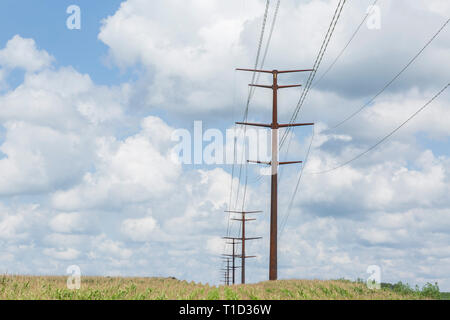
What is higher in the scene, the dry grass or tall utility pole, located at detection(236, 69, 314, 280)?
tall utility pole, located at detection(236, 69, 314, 280)

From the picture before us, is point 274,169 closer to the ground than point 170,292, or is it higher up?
higher up

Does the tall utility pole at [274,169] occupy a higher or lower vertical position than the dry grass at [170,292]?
higher

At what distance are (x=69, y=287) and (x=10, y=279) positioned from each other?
496 centimetres

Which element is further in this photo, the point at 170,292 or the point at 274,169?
the point at 274,169

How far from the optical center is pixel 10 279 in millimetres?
25766

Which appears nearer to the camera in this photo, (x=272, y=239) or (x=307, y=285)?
(x=307, y=285)

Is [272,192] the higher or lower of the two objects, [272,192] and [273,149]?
the lower

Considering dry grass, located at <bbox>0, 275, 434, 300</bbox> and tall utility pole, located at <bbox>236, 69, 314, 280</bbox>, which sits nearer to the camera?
dry grass, located at <bbox>0, 275, 434, 300</bbox>

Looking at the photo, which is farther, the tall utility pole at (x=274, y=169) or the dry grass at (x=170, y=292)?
the tall utility pole at (x=274, y=169)
